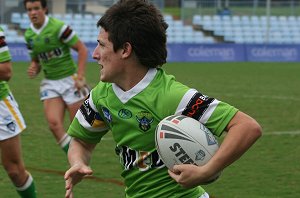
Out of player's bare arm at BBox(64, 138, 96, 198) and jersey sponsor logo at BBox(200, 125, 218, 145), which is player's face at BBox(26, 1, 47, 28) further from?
jersey sponsor logo at BBox(200, 125, 218, 145)

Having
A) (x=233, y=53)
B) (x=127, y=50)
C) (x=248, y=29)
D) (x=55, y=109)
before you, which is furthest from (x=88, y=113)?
(x=248, y=29)

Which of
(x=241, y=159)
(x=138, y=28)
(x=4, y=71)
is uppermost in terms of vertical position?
(x=138, y=28)

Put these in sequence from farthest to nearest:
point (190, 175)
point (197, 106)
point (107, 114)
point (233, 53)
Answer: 1. point (233, 53)
2. point (107, 114)
3. point (197, 106)
4. point (190, 175)

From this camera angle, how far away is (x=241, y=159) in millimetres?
11039

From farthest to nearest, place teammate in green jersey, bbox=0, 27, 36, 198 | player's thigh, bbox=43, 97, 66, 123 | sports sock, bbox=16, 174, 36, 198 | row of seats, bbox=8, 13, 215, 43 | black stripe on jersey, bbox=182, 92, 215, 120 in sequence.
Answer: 1. row of seats, bbox=8, 13, 215, 43
2. player's thigh, bbox=43, 97, 66, 123
3. sports sock, bbox=16, 174, 36, 198
4. teammate in green jersey, bbox=0, 27, 36, 198
5. black stripe on jersey, bbox=182, 92, 215, 120

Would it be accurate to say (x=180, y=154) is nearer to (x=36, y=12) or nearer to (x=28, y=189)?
(x=28, y=189)

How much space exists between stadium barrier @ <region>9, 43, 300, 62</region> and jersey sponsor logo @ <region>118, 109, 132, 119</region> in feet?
92.4

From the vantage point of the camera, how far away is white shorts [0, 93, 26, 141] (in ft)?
24.1

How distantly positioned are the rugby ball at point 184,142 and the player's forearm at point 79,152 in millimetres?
546

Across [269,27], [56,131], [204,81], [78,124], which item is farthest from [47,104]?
[269,27]

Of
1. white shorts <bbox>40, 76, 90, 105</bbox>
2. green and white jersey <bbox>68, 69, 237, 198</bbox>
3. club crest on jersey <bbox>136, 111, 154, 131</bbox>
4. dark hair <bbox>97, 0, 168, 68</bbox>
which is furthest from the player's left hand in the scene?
white shorts <bbox>40, 76, 90, 105</bbox>

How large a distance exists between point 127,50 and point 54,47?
6.96 meters

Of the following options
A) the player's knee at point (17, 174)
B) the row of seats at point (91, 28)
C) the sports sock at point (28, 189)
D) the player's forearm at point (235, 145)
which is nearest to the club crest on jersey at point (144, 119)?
the player's forearm at point (235, 145)

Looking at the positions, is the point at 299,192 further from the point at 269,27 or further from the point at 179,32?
the point at 269,27
